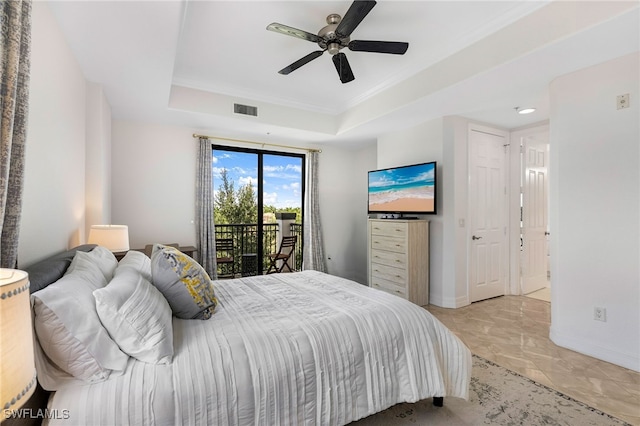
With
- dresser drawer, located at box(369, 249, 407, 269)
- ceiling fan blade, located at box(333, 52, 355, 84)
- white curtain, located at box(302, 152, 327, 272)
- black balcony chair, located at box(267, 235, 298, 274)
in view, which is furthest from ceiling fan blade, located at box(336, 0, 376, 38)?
black balcony chair, located at box(267, 235, 298, 274)

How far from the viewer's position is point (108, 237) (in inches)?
101

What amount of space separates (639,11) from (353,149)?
4244 mm

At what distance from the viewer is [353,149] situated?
5.83 m

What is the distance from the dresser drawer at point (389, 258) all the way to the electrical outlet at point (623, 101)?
95.4 inches

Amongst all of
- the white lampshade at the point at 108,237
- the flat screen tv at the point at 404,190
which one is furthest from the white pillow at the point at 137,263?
the flat screen tv at the point at 404,190

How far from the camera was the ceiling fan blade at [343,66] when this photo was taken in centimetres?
253

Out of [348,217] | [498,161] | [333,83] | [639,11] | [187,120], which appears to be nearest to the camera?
[639,11]

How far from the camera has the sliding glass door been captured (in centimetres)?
481

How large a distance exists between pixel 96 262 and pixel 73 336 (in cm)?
76

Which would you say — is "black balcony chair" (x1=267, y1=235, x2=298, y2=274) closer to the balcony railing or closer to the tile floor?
the balcony railing

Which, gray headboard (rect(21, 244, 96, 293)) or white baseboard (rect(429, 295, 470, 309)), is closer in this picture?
gray headboard (rect(21, 244, 96, 293))

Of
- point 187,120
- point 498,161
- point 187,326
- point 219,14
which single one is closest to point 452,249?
point 498,161

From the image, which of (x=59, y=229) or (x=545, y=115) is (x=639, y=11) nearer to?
(x=545, y=115)

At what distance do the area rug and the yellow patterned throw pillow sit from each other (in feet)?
3.73
